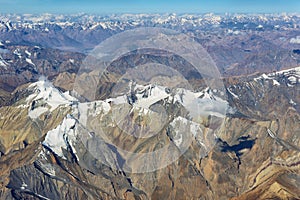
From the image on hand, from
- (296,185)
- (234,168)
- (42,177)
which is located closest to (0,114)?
(42,177)

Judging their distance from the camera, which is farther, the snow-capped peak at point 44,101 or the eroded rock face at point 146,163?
the snow-capped peak at point 44,101

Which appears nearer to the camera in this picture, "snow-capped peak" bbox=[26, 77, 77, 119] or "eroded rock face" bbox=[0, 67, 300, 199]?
"eroded rock face" bbox=[0, 67, 300, 199]

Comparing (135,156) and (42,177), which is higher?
(42,177)

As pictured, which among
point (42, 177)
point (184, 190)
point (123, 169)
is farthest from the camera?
point (123, 169)

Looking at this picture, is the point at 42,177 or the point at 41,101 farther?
the point at 41,101

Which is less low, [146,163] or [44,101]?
[44,101]

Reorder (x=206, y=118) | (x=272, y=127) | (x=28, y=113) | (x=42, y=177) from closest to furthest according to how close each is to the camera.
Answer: (x=42, y=177)
(x=206, y=118)
(x=272, y=127)
(x=28, y=113)

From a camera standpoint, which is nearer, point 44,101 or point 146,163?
point 146,163

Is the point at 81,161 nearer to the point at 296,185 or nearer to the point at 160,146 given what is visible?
the point at 160,146
